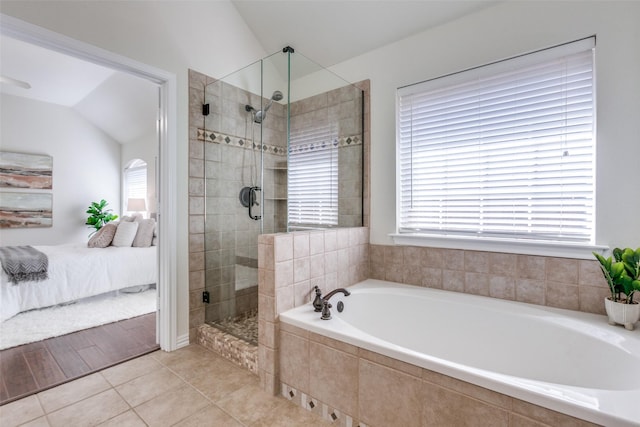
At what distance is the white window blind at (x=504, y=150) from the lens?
5.86 ft

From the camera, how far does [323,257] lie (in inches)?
83.9

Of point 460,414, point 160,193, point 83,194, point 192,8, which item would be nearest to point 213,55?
point 192,8

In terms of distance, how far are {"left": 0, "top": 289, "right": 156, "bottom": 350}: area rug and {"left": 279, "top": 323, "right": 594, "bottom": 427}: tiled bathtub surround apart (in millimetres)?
2242

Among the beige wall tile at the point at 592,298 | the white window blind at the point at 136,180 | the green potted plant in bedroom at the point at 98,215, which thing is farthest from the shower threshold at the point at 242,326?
the green potted plant in bedroom at the point at 98,215

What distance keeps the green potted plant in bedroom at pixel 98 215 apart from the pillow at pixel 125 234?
1854 millimetres

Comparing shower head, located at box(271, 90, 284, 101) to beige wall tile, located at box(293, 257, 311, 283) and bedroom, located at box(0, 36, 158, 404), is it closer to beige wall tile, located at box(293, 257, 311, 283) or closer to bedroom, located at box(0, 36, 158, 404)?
beige wall tile, located at box(293, 257, 311, 283)

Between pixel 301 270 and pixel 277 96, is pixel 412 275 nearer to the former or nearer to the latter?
pixel 301 270

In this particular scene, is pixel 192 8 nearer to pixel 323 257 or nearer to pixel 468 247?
pixel 323 257

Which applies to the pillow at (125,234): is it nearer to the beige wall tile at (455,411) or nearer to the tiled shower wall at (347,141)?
the tiled shower wall at (347,141)

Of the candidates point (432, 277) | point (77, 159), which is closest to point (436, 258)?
point (432, 277)

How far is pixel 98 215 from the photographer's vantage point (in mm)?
5445

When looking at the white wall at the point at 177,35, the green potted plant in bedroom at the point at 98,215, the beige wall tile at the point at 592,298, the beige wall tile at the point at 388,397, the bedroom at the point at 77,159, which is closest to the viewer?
the beige wall tile at the point at 388,397

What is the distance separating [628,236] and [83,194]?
23.5ft

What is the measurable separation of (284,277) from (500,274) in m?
1.44
